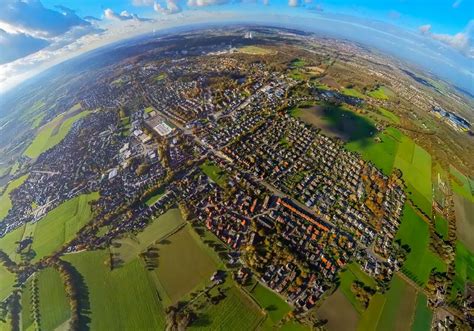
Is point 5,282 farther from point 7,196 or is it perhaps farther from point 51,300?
point 7,196

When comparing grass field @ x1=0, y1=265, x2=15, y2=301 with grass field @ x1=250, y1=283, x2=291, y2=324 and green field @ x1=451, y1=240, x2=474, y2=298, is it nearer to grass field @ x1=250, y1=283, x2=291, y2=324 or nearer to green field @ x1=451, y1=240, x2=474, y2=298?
grass field @ x1=250, y1=283, x2=291, y2=324

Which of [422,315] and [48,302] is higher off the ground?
[422,315]

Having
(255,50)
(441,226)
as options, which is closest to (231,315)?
(441,226)

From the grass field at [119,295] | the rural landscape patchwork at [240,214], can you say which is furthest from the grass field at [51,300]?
the grass field at [119,295]

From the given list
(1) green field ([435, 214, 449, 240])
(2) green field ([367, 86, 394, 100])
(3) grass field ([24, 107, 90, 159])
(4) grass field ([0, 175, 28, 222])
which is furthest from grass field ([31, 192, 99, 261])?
(2) green field ([367, 86, 394, 100])

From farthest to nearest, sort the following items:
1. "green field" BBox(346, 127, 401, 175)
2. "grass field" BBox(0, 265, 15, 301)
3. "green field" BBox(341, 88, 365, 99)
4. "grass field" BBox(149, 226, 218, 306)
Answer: "green field" BBox(341, 88, 365, 99) → "green field" BBox(346, 127, 401, 175) → "grass field" BBox(0, 265, 15, 301) → "grass field" BBox(149, 226, 218, 306)

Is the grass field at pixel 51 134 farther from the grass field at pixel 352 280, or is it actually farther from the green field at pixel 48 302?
→ the grass field at pixel 352 280
